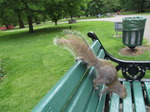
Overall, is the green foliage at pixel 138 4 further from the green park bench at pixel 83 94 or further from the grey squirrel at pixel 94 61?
the grey squirrel at pixel 94 61

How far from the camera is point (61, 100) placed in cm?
96

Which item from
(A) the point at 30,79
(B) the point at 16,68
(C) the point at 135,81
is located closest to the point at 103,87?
(C) the point at 135,81

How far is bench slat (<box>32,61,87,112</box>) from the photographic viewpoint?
0.80 meters

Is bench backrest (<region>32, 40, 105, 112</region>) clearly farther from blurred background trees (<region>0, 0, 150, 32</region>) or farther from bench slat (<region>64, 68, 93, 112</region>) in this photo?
blurred background trees (<region>0, 0, 150, 32</region>)

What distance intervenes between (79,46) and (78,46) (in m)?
0.01

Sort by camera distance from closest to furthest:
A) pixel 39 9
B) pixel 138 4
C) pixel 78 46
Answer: pixel 78 46, pixel 39 9, pixel 138 4

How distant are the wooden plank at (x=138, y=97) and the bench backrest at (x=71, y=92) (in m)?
0.42

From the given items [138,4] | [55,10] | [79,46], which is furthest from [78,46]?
[138,4]

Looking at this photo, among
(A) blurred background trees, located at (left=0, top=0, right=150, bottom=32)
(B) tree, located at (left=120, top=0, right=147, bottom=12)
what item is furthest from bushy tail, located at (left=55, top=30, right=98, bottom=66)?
(B) tree, located at (left=120, top=0, right=147, bottom=12)

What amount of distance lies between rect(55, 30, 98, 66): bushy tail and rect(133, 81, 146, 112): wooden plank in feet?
1.98

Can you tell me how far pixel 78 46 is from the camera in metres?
1.41

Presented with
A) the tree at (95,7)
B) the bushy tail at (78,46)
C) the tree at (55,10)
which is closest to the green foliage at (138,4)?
the tree at (95,7)

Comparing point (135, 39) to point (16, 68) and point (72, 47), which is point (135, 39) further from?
point (72, 47)

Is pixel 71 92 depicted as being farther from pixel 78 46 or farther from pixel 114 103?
pixel 114 103
